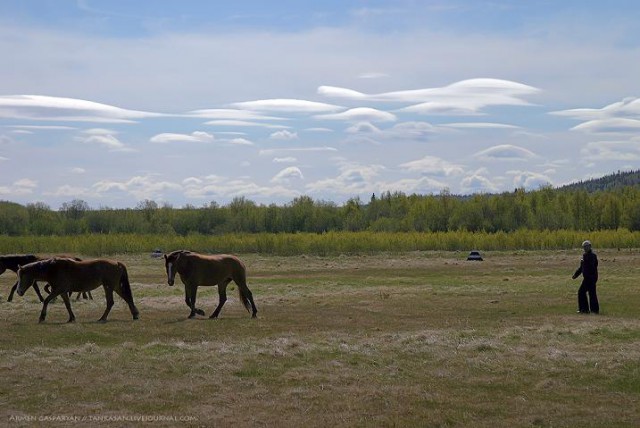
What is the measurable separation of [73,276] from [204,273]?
12.5ft

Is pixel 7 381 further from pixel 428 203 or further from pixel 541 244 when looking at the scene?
pixel 428 203

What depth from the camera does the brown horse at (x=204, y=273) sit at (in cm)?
2469

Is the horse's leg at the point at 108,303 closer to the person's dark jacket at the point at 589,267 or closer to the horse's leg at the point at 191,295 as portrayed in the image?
the horse's leg at the point at 191,295

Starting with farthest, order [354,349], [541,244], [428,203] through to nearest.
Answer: [428,203], [541,244], [354,349]

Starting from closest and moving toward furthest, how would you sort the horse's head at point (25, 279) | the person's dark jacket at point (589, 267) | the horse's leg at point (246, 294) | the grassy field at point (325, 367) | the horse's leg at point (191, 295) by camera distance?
1. the grassy field at point (325, 367)
2. the horse's head at point (25, 279)
3. the horse's leg at point (246, 294)
4. the horse's leg at point (191, 295)
5. the person's dark jacket at point (589, 267)

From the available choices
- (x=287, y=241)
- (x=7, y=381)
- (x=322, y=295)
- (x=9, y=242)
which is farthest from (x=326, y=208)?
(x=7, y=381)

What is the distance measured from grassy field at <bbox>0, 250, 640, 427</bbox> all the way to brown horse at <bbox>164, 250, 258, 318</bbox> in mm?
866

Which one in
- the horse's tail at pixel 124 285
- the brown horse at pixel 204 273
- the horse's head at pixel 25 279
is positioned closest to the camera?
the horse's head at pixel 25 279

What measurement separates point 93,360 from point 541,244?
83.3 meters

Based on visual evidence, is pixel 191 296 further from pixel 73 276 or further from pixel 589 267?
pixel 589 267

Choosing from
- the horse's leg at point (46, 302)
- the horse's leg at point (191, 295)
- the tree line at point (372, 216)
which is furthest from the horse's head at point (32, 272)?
the tree line at point (372, 216)

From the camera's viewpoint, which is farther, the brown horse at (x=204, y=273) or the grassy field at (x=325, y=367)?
the brown horse at (x=204, y=273)

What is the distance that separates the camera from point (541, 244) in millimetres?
94000

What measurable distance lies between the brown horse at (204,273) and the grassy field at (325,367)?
34.1 inches
